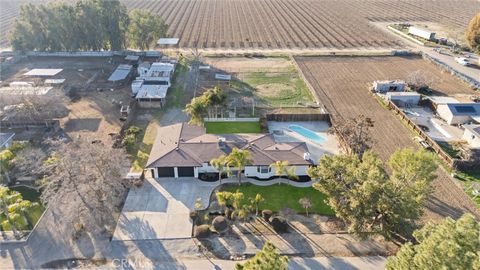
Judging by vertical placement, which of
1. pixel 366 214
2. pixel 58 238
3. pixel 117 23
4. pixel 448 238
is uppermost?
pixel 117 23

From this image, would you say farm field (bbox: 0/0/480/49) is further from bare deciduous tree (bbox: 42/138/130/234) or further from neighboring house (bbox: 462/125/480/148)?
bare deciduous tree (bbox: 42/138/130/234)

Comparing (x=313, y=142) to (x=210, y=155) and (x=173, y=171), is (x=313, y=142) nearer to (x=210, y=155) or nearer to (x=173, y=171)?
(x=210, y=155)

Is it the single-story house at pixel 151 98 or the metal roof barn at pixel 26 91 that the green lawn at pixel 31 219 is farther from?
the single-story house at pixel 151 98

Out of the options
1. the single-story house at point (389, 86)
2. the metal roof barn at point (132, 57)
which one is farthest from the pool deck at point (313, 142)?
the metal roof barn at point (132, 57)

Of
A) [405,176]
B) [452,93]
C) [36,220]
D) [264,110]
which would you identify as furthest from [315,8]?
[36,220]

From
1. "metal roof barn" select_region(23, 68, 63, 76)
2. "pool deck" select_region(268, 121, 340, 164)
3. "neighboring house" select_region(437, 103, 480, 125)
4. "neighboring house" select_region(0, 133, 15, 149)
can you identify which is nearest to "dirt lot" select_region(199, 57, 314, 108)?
"pool deck" select_region(268, 121, 340, 164)

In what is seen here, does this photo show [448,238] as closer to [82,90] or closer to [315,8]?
[82,90]

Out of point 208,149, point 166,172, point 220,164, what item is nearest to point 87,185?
point 166,172
